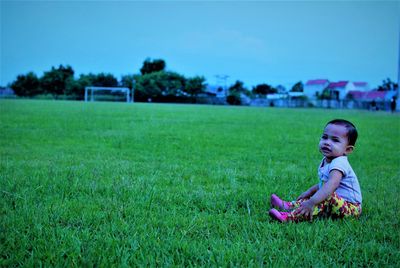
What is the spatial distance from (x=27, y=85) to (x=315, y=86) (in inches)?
2542

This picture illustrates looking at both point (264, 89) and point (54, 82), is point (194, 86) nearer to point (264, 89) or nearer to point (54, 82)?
point (54, 82)

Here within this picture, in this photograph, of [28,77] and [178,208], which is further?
[28,77]

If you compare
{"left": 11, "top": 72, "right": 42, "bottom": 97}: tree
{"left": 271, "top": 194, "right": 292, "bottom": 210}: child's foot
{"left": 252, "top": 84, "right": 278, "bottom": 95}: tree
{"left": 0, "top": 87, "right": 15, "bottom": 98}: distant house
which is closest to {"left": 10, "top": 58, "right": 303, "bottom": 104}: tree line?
{"left": 11, "top": 72, "right": 42, "bottom": 97}: tree

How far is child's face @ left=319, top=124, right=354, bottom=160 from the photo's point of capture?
2.91 meters

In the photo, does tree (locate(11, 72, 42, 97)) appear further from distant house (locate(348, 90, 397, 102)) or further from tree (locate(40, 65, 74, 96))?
distant house (locate(348, 90, 397, 102))

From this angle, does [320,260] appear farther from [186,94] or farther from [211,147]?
[186,94]

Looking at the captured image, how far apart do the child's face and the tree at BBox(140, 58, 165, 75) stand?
9357 cm

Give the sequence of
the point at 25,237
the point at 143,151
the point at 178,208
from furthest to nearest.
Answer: the point at 143,151
the point at 178,208
the point at 25,237

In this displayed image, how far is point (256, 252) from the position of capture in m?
2.06

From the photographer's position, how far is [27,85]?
233 ft

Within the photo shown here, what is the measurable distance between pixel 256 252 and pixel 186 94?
68727mm

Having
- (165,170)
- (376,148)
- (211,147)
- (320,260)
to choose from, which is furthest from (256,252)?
(376,148)

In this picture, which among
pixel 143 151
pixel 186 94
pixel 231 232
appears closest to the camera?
pixel 231 232

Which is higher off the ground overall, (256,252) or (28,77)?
(28,77)
